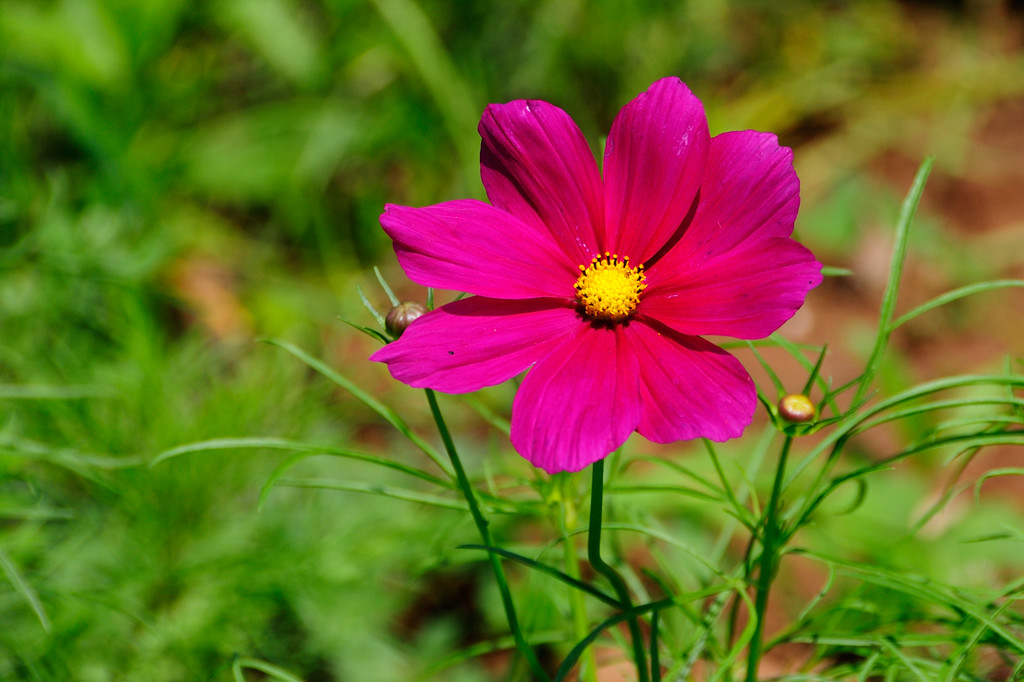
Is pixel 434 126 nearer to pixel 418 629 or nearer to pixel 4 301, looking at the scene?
pixel 4 301

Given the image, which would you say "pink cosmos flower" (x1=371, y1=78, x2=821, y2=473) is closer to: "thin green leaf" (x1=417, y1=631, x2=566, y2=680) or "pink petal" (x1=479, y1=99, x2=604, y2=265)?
"pink petal" (x1=479, y1=99, x2=604, y2=265)

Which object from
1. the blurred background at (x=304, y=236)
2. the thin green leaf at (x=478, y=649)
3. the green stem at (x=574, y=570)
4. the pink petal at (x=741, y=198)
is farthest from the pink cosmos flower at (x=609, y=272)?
the blurred background at (x=304, y=236)

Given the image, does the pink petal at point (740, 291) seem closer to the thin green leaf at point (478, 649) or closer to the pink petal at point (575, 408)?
the pink petal at point (575, 408)

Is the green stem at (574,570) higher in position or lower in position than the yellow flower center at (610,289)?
lower

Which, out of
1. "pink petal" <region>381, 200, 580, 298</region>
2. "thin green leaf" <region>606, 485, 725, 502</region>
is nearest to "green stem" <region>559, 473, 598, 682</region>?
"thin green leaf" <region>606, 485, 725, 502</region>

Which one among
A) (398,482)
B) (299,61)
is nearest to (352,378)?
(398,482)

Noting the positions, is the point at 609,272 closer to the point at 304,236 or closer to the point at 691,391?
the point at 691,391
